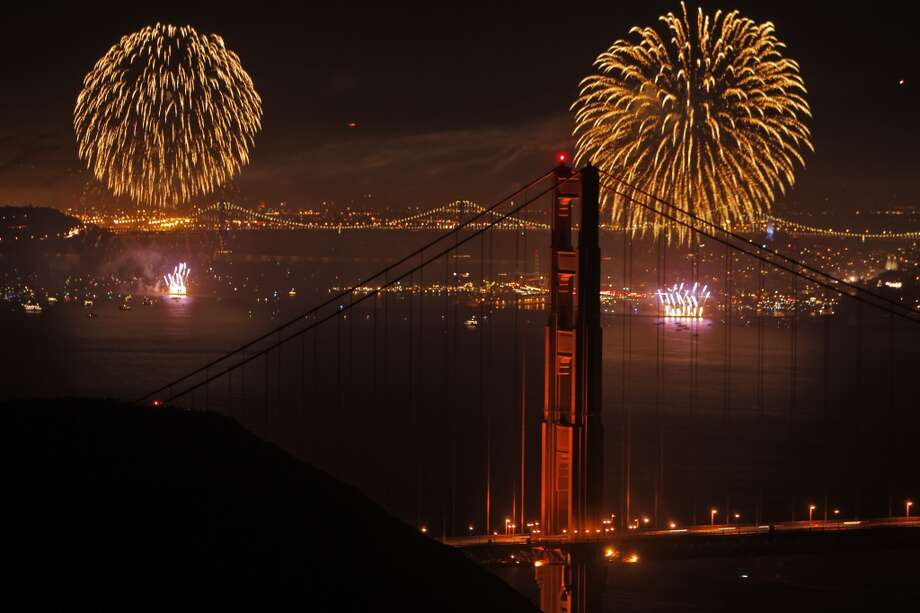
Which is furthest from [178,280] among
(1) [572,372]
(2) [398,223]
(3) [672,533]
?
(3) [672,533]

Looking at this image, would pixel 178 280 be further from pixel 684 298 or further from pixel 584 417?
pixel 584 417

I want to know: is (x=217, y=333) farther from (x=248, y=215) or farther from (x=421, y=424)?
(x=421, y=424)

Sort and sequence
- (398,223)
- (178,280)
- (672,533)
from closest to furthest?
1. (672,533)
2. (398,223)
3. (178,280)

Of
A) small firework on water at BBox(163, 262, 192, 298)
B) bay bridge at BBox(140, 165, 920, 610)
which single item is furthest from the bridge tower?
small firework on water at BBox(163, 262, 192, 298)

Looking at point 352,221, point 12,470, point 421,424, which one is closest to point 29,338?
point 352,221

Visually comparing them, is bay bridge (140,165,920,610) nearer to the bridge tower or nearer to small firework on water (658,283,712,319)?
the bridge tower
